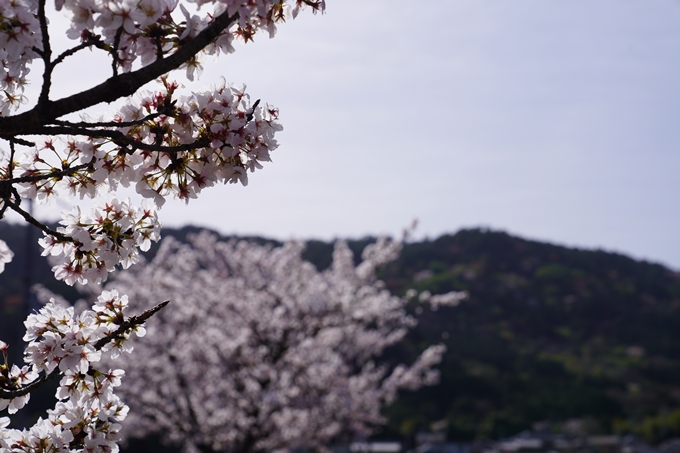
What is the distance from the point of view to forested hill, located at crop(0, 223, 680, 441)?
44.5m

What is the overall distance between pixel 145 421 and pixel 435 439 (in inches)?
961

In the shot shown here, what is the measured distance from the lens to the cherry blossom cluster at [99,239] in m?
2.33

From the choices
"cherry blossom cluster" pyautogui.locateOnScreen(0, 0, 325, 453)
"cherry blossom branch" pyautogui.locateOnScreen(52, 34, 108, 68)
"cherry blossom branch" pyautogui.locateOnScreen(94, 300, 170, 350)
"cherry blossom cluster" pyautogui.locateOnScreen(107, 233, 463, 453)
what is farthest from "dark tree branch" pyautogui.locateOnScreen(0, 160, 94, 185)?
"cherry blossom cluster" pyautogui.locateOnScreen(107, 233, 463, 453)

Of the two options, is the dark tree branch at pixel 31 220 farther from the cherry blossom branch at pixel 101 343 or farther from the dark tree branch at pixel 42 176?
the cherry blossom branch at pixel 101 343

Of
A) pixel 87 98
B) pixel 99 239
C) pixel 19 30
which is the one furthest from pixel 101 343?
pixel 19 30

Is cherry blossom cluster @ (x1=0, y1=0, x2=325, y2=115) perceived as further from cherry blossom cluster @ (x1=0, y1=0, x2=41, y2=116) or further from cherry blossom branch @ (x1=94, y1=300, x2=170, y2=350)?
cherry blossom branch @ (x1=94, y1=300, x2=170, y2=350)

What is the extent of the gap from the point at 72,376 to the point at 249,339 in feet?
36.3

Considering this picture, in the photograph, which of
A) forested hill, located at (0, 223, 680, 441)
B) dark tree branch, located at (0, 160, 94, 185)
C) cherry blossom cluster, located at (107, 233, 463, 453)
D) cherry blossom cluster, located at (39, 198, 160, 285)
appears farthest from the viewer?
forested hill, located at (0, 223, 680, 441)

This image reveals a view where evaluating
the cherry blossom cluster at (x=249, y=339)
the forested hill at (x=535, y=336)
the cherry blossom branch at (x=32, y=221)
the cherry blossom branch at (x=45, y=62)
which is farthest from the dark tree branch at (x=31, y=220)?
the forested hill at (x=535, y=336)

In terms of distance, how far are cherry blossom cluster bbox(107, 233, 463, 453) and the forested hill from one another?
1952cm

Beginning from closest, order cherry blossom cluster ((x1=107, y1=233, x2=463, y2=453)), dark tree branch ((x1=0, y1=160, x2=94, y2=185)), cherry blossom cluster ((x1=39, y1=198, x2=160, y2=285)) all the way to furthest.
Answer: dark tree branch ((x1=0, y1=160, x2=94, y2=185))
cherry blossom cluster ((x1=39, y1=198, x2=160, y2=285))
cherry blossom cluster ((x1=107, y1=233, x2=463, y2=453))

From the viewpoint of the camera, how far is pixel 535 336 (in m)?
59.5

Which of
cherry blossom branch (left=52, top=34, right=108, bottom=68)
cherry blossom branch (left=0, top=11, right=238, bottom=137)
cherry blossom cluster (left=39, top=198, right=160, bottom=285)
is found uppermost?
cherry blossom branch (left=52, top=34, right=108, bottom=68)

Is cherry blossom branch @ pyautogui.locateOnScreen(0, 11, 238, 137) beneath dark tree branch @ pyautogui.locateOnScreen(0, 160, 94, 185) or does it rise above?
above
